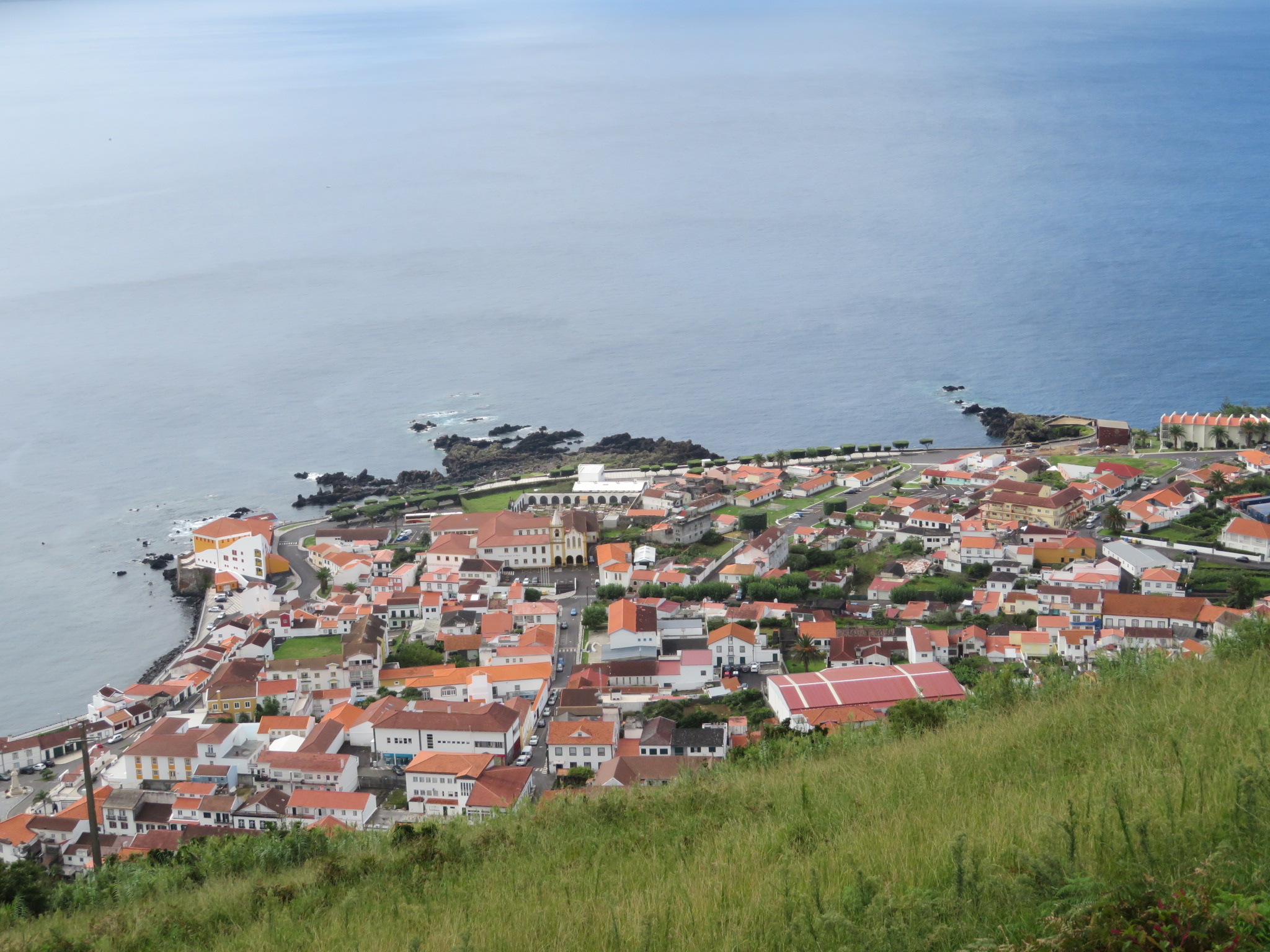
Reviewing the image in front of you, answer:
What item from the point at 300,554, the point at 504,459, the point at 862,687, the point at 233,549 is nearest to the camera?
the point at 862,687

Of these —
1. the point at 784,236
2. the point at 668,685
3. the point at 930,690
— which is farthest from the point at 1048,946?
the point at 784,236

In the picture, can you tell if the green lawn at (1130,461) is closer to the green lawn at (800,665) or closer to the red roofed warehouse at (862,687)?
the green lawn at (800,665)

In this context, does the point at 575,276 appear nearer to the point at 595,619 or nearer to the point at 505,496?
the point at 505,496

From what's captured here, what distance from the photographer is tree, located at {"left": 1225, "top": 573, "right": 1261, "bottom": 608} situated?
47.8ft

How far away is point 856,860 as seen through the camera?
3127mm

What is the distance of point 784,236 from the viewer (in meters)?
44.3

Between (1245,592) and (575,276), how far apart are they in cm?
2854

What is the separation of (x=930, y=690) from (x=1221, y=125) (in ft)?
187

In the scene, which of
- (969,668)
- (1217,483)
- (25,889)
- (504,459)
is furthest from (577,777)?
(504,459)

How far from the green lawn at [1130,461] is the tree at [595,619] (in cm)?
971

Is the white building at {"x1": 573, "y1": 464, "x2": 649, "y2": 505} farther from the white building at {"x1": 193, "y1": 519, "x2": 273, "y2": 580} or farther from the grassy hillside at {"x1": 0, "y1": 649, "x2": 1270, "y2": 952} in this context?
the grassy hillside at {"x1": 0, "y1": 649, "x2": 1270, "y2": 952}

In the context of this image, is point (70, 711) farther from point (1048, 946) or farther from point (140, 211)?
point (140, 211)

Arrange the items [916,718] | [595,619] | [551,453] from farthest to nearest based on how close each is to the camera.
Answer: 1. [551,453]
2. [595,619]
3. [916,718]

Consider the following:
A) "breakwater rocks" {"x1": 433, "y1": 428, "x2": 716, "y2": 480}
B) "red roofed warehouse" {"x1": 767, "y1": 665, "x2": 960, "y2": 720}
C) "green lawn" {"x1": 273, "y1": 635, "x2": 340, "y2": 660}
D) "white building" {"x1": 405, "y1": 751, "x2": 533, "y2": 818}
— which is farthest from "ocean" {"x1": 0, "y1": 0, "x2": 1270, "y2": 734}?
"red roofed warehouse" {"x1": 767, "y1": 665, "x2": 960, "y2": 720}
